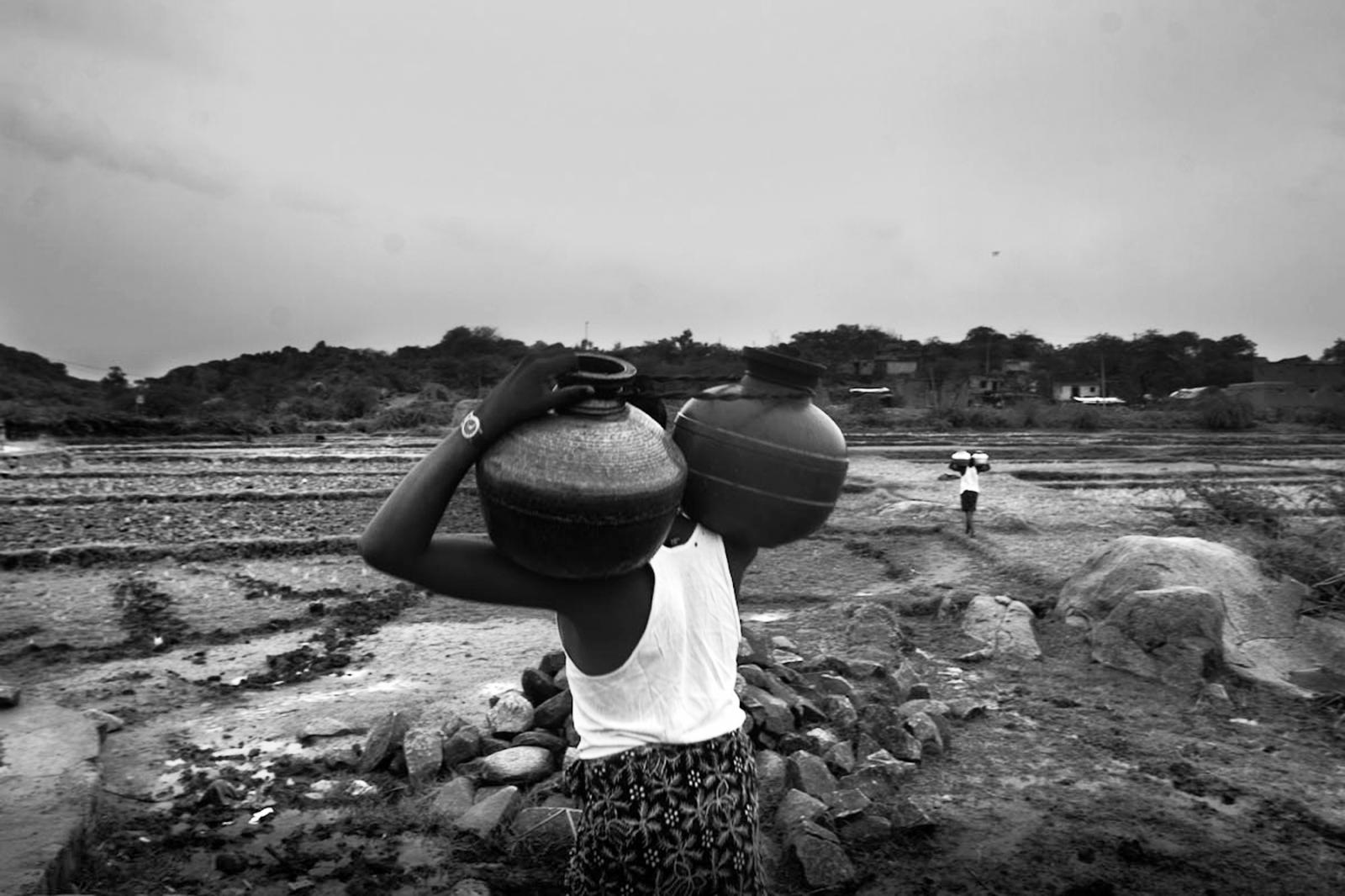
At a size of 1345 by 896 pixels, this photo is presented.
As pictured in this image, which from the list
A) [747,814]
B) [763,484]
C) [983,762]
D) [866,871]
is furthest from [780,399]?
[983,762]

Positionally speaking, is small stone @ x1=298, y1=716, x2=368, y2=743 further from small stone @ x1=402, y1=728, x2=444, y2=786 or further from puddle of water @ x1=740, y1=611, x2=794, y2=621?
puddle of water @ x1=740, y1=611, x2=794, y2=621

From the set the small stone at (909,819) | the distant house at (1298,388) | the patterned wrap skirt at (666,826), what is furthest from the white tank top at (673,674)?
the distant house at (1298,388)

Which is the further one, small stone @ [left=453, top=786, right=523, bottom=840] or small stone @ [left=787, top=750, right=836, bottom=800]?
small stone @ [left=787, top=750, right=836, bottom=800]

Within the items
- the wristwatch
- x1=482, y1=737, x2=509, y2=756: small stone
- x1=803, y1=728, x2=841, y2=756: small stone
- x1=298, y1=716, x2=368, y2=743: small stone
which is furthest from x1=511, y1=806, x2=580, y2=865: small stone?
the wristwatch

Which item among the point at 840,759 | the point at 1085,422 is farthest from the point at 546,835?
the point at 1085,422

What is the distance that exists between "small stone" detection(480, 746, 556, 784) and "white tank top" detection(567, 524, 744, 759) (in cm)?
193

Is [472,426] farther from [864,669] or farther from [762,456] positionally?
[864,669]

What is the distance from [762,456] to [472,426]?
0.58m

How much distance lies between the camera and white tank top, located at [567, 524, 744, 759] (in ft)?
6.15

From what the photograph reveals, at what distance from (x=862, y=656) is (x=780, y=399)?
3.91 metres

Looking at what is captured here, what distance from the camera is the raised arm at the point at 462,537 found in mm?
1628

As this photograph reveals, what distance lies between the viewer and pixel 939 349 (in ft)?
199

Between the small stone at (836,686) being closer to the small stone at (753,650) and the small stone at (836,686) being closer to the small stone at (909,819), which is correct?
the small stone at (753,650)

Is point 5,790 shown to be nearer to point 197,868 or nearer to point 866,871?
point 197,868
